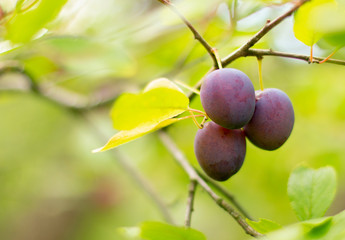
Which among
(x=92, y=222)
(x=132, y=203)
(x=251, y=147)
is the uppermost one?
(x=251, y=147)

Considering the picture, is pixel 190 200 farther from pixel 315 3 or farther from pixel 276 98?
pixel 315 3

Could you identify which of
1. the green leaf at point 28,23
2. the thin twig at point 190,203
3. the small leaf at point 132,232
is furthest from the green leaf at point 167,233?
the green leaf at point 28,23

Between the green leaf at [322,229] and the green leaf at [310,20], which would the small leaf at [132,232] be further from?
the green leaf at [310,20]

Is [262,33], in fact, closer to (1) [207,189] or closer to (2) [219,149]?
(2) [219,149]

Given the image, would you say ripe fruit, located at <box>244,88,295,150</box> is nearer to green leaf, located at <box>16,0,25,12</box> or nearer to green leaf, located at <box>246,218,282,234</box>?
green leaf, located at <box>246,218,282,234</box>

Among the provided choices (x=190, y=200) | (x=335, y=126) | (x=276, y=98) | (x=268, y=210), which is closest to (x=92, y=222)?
(x=268, y=210)

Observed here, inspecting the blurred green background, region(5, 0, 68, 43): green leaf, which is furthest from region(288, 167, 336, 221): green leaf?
region(5, 0, 68, 43): green leaf

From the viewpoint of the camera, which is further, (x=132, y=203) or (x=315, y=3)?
(x=132, y=203)
